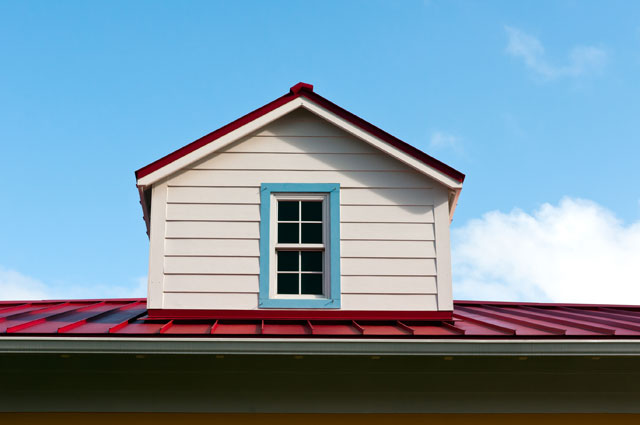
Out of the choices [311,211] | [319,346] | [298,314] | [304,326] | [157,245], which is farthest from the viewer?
[311,211]

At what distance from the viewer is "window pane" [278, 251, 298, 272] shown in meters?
7.31

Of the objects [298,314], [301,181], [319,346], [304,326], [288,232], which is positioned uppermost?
[301,181]

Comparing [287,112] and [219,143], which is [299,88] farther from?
[219,143]

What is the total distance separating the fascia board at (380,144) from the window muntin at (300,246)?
897 millimetres

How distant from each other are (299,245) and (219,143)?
5.21ft

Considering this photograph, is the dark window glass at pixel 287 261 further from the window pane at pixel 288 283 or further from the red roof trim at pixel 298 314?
the red roof trim at pixel 298 314

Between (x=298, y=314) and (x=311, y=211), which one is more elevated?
(x=311, y=211)

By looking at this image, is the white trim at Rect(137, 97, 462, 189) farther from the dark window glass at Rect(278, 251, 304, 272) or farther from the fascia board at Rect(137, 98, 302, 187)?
the dark window glass at Rect(278, 251, 304, 272)

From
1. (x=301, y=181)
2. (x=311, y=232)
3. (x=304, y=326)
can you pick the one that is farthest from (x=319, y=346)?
(x=301, y=181)

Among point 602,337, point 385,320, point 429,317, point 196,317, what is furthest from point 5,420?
point 602,337

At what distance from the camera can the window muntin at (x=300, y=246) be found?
726 centimetres

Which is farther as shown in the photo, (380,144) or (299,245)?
(380,144)

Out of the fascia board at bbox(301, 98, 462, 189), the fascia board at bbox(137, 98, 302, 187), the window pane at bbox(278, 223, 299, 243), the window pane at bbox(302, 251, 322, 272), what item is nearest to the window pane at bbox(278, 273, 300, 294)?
the window pane at bbox(302, 251, 322, 272)

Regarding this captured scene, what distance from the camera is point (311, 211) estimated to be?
755cm
